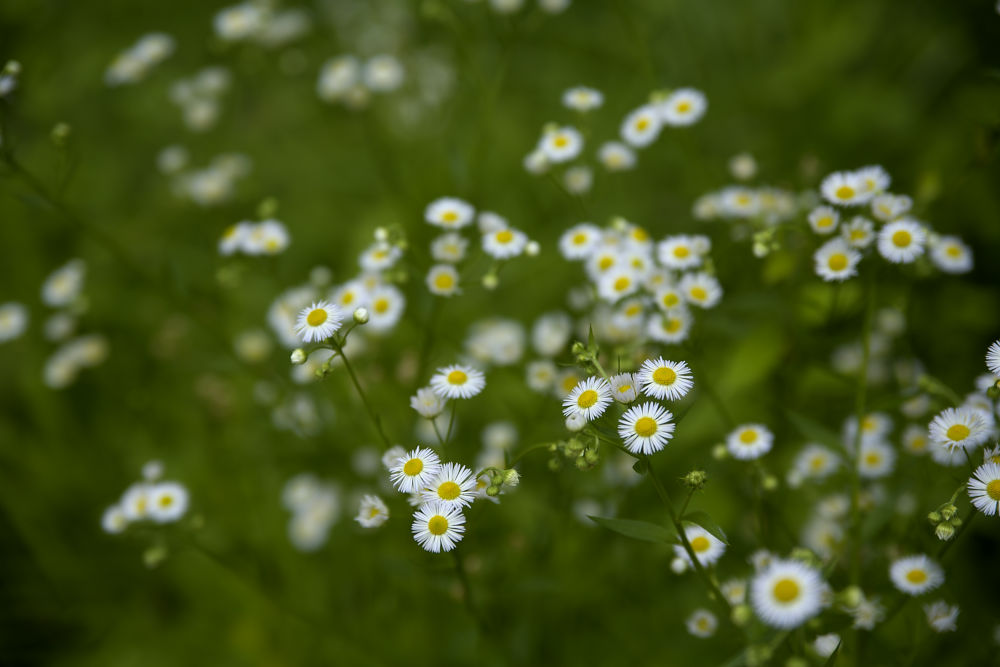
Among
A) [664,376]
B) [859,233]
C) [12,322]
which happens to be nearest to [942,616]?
[664,376]

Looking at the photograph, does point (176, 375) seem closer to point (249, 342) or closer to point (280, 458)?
point (249, 342)

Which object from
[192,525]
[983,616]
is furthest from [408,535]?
[983,616]

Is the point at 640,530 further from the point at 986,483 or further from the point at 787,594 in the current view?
the point at 986,483

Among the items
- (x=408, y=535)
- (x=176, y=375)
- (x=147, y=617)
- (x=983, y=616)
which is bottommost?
(x=147, y=617)

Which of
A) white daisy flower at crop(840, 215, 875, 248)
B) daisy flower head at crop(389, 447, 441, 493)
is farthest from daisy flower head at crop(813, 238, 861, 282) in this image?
daisy flower head at crop(389, 447, 441, 493)

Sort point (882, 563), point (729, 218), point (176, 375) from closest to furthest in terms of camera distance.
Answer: point (882, 563)
point (729, 218)
point (176, 375)

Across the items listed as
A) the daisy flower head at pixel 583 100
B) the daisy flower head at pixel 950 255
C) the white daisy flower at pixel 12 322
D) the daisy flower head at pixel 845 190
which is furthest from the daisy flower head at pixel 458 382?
the white daisy flower at pixel 12 322
